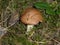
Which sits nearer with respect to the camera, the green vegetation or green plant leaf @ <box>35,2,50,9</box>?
the green vegetation

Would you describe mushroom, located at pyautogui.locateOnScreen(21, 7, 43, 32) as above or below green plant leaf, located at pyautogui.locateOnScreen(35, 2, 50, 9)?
below

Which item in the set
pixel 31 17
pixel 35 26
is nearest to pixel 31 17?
pixel 31 17

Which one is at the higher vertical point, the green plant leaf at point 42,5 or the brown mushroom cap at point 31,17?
the green plant leaf at point 42,5

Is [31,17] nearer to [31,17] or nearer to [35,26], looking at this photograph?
[31,17]

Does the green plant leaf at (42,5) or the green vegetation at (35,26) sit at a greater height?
the green plant leaf at (42,5)

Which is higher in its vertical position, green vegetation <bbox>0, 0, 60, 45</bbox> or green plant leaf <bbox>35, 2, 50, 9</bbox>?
green plant leaf <bbox>35, 2, 50, 9</bbox>

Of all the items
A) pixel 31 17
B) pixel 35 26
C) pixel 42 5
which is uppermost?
pixel 42 5

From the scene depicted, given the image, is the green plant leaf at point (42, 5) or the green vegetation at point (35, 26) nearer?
the green vegetation at point (35, 26)

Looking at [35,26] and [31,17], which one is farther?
[35,26]
